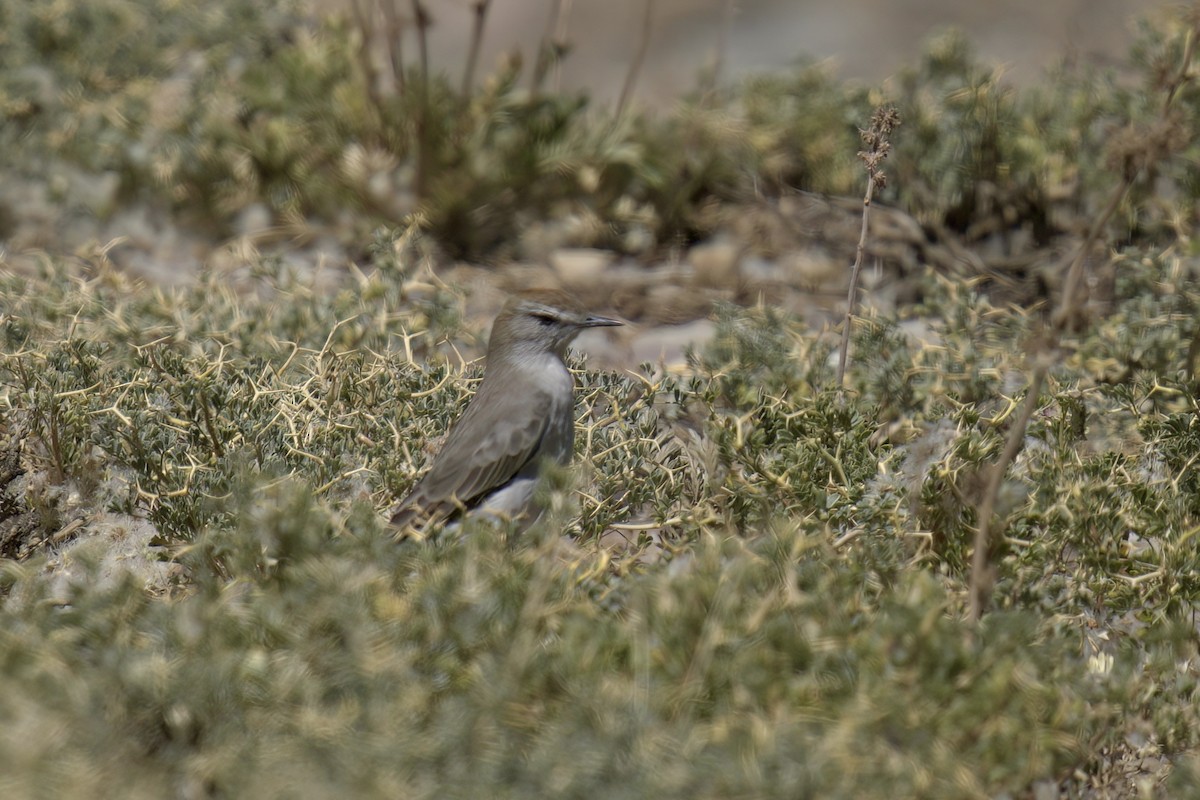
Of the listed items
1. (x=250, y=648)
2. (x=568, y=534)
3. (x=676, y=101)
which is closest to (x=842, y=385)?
(x=568, y=534)

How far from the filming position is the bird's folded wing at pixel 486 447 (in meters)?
4.27

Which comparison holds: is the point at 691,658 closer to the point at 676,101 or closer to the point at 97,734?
the point at 97,734

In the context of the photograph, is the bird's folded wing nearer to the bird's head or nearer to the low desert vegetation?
the low desert vegetation

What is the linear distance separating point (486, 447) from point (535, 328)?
60cm

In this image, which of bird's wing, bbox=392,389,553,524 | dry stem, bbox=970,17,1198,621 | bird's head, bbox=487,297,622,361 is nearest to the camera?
dry stem, bbox=970,17,1198,621

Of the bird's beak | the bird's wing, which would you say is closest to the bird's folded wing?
the bird's wing

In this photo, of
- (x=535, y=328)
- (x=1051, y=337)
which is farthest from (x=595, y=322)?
(x=1051, y=337)

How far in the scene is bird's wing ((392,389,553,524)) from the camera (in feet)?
14.0

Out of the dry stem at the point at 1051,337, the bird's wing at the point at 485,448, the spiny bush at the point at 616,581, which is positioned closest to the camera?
the spiny bush at the point at 616,581

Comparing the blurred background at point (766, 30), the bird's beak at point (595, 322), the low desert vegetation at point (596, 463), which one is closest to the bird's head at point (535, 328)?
the bird's beak at point (595, 322)

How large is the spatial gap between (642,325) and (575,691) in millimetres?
3825

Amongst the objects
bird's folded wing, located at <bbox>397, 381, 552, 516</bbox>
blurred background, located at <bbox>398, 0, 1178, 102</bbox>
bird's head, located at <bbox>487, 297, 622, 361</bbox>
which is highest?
blurred background, located at <bbox>398, 0, 1178, 102</bbox>

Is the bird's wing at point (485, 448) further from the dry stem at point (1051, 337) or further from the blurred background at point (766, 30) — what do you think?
the blurred background at point (766, 30)

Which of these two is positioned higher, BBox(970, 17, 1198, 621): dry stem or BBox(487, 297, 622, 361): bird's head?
BBox(970, 17, 1198, 621): dry stem
